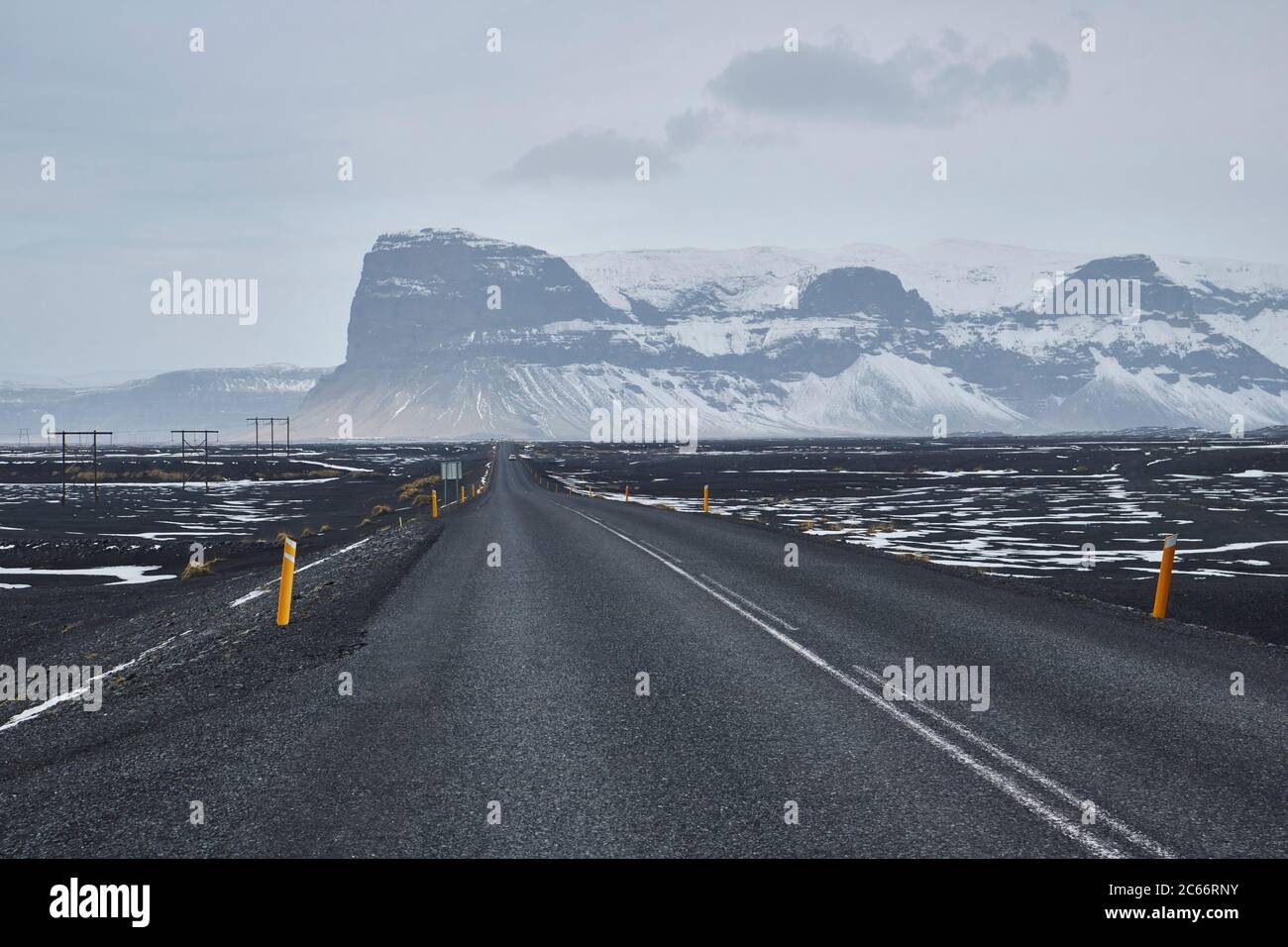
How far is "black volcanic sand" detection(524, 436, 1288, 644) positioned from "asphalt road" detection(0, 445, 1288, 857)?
5379 millimetres

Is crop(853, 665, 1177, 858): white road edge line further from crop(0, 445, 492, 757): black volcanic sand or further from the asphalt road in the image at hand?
crop(0, 445, 492, 757): black volcanic sand

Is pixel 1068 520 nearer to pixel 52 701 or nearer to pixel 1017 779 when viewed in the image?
pixel 1017 779

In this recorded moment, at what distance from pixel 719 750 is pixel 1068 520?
113ft

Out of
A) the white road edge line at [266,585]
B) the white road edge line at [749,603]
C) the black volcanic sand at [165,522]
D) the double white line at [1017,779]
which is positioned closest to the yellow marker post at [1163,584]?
the white road edge line at [749,603]

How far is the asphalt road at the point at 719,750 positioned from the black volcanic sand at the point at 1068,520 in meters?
5.38

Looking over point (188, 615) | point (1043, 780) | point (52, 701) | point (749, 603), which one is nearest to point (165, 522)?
point (188, 615)

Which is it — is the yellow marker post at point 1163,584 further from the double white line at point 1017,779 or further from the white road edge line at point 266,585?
the white road edge line at point 266,585

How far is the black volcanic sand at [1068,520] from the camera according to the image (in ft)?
60.2

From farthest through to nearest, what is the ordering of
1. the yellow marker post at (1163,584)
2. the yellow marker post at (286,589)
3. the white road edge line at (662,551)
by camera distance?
the white road edge line at (662,551) < the yellow marker post at (1163,584) < the yellow marker post at (286,589)

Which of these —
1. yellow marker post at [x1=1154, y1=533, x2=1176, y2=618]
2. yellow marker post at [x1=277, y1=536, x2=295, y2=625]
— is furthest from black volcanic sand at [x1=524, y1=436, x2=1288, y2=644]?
yellow marker post at [x1=277, y1=536, x2=295, y2=625]

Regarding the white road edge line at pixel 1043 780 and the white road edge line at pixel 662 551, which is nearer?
the white road edge line at pixel 1043 780

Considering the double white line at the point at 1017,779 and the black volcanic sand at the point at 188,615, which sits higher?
the double white line at the point at 1017,779

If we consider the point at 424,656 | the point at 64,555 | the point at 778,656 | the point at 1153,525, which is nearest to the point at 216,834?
the point at 424,656
